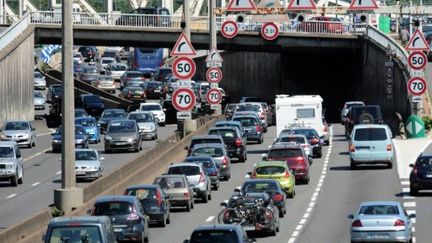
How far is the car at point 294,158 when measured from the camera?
186 ft

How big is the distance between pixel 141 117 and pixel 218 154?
22.1 meters

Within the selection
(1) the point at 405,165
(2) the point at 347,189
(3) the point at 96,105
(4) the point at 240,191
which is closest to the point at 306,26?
(3) the point at 96,105

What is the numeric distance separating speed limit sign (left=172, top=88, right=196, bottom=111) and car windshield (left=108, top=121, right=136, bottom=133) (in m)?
16.0

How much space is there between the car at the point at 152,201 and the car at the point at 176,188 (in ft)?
12.1

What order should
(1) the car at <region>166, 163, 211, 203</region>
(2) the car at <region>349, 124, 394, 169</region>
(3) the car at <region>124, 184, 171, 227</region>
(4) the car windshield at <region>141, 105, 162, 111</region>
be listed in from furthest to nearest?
(4) the car windshield at <region>141, 105, 162, 111</region>, (2) the car at <region>349, 124, 394, 169</region>, (1) the car at <region>166, 163, 211, 203</region>, (3) the car at <region>124, 184, 171, 227</region>

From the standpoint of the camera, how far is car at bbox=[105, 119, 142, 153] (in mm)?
72062

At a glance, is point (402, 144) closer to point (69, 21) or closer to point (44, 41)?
point (69, 21)

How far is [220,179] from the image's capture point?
58.8 m

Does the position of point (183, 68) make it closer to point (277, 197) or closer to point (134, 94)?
point (277, 197)

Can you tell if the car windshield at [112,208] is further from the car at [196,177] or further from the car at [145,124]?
the car at [145,124]

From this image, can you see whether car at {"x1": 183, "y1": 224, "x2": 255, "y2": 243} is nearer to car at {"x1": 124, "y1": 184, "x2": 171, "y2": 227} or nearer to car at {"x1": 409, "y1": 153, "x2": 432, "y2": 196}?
car at {"x1": 124, "y1": 184, "x2": 171, "y2": 227}

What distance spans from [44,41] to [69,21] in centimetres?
6301

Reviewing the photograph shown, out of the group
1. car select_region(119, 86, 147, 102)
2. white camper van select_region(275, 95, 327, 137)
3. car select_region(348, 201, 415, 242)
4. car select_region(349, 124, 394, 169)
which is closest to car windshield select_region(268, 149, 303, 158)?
car select_region(349, 124, 394, 169)

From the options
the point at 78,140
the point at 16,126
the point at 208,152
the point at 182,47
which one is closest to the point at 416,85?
the point at 208,152
